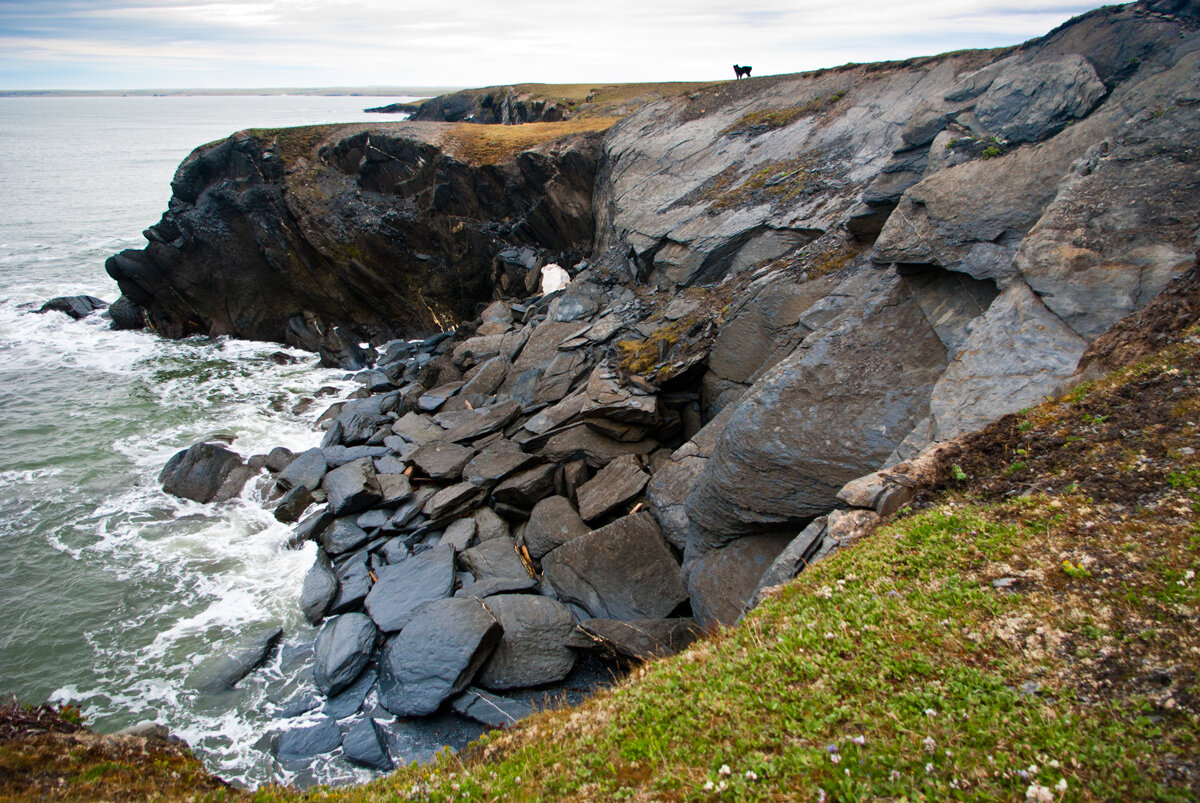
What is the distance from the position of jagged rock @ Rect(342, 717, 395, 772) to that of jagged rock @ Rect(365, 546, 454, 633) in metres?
2.84

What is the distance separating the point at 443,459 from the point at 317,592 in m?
→ 6.50

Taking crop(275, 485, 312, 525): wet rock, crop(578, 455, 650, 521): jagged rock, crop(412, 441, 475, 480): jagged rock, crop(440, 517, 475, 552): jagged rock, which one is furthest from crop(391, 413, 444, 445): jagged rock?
crop(578, 455, 650, 521): jagged rock

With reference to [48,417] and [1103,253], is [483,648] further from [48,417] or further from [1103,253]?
[48,417]

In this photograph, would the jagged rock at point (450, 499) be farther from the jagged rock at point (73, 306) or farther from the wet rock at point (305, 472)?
the jagged rock at point (73, 306)

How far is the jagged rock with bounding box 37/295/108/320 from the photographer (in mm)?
49444

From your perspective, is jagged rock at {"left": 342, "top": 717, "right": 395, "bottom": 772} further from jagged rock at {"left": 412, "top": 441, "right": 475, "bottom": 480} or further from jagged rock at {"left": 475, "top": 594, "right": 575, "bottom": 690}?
jagged rock at {"left": 412, "top": 441, "right": 475, "bottom": 480}

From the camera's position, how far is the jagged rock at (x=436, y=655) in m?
13.8

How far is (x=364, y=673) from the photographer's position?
15.6 meters

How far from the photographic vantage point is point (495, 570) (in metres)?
17.9

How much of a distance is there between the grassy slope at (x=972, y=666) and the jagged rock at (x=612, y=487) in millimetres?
9422

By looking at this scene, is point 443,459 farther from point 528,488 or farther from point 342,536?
point 528,488

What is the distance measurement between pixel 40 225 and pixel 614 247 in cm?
8880

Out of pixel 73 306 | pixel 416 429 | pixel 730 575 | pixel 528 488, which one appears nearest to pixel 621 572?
pixel 730 575

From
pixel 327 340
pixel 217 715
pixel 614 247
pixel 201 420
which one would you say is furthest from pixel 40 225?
pixel 217 715
